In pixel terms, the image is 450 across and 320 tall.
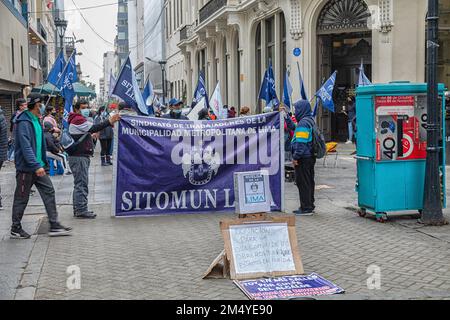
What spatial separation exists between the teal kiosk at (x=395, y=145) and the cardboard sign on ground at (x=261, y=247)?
3.20m

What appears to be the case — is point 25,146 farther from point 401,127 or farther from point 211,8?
point 211,8

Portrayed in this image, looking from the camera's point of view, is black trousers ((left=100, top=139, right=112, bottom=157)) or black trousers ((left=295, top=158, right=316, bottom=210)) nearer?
black trousers ((left=295, top=158, right=316, bottom=210))

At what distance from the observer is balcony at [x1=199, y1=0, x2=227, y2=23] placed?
33.3m

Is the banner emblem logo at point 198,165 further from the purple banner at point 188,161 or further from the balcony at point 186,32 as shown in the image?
the balcony at point 186,32

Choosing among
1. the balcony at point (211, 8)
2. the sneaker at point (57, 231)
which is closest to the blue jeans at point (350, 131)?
the balcony at point (211, 8)

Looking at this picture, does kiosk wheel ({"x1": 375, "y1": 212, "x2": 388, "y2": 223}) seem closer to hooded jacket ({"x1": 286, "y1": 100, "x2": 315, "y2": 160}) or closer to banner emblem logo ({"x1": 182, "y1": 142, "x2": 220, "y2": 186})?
hooded jacket ({"x1": 286, "y1": 100, "x2": 315, "y2": 160})

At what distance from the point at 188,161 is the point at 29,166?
2826mm

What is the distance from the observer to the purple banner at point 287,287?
5.97 meters

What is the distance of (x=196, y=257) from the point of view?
25.1ft

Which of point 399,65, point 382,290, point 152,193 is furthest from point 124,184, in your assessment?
point 399,65

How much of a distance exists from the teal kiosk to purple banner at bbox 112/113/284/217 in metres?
1.76

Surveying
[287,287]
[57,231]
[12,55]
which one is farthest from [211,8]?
[287,287]

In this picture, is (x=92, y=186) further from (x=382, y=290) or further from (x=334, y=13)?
(x=334, y=13)

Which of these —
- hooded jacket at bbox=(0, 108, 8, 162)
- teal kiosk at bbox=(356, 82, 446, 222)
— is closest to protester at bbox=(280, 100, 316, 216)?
teal kiosk at bbox=(356, 82, 446, 222)
